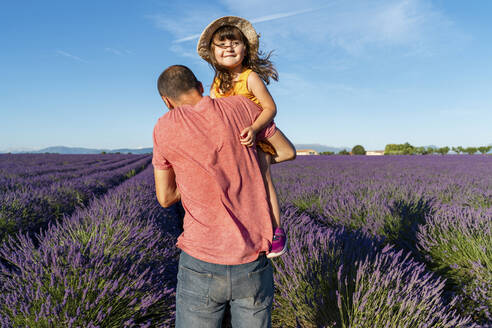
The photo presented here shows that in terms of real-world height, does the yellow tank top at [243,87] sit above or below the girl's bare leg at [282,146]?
above

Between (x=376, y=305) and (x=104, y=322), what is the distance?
156 cm

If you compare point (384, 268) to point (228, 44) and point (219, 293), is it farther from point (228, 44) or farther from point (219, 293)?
point (228, 44)

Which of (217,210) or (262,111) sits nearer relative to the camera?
(217,210)

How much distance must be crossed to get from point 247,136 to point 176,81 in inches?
13.8

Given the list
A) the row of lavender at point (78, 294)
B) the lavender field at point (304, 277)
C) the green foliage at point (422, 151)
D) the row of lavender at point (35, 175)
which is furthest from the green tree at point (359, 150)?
the row of lavender at point (78, 294)

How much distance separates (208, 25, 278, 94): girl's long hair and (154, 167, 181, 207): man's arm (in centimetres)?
56

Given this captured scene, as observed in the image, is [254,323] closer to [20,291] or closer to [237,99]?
[237,99]

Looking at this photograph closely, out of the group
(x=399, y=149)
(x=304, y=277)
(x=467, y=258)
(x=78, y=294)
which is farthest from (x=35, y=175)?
(x=399, y=149)

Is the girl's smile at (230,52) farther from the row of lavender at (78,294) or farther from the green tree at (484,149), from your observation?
the green tree at (484,149)

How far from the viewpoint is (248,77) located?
127cm

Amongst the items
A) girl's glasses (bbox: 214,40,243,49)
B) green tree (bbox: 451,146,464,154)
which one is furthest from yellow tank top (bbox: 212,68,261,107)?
green tree (bbox: 451,146,464,154)

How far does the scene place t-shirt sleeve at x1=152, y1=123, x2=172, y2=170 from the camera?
3.24ft

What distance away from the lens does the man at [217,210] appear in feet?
3.13

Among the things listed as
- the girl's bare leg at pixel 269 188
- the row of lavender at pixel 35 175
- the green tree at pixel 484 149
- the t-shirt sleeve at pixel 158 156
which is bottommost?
the row of lavender at pixel 35 175
